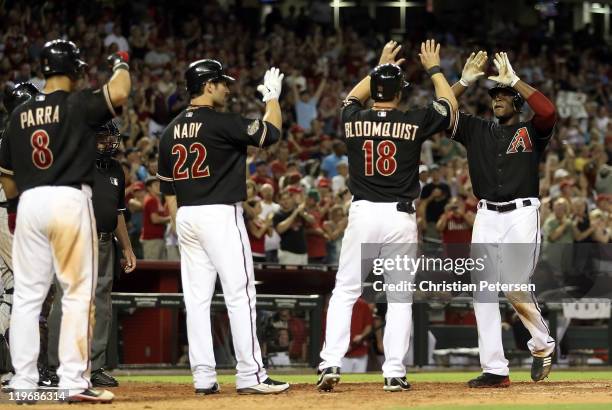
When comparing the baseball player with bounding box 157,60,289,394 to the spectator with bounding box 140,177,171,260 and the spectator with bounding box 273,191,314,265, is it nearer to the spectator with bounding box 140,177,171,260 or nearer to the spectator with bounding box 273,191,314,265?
the spectator with bounding box 140,177,171,260

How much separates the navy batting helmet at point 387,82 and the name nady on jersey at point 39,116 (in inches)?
105

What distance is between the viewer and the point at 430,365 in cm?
→ 1497

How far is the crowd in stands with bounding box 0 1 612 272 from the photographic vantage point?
1673 centimetres

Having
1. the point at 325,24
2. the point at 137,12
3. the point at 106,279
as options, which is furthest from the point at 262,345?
the point at 325,24

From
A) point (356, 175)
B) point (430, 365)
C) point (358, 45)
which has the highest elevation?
point (358, 45)

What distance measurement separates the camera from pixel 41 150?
8.32 meters

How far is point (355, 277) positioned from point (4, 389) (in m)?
2.86

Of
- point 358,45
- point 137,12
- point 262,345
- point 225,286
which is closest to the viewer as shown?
point 225,286

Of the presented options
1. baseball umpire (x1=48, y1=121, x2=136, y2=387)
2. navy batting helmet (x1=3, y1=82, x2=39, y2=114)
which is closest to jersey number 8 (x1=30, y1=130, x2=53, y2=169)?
navy batting helmet (x1=3, y1=82, x2=39, y2=114)

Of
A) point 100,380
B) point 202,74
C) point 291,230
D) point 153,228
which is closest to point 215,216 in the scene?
point 202,74

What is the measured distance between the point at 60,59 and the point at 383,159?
268cm

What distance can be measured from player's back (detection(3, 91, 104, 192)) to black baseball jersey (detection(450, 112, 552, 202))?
3.49 meters

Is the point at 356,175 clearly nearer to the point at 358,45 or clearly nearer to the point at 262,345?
the point at 262,345

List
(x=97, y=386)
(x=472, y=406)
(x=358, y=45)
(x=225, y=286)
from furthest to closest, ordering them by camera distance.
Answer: (x=358, y=45) < (x=97, y=386) < (x=225, y=286) < (x=472, y=406)
